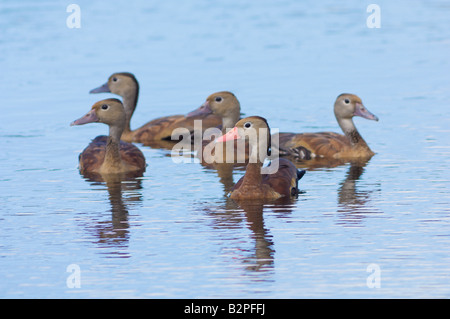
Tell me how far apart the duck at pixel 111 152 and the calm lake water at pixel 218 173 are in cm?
24

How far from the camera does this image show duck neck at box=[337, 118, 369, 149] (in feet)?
59.1

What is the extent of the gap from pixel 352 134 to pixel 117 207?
17.6 feet

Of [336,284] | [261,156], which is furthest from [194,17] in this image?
[336,284]

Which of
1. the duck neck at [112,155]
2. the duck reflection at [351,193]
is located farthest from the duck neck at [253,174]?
the duck neck at [112,155]

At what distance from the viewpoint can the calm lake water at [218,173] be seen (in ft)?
36.7

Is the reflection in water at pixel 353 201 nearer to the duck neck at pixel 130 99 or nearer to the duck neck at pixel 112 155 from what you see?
the duck neck at pixel 112 155

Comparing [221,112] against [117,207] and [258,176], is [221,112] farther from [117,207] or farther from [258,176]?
[117,207]

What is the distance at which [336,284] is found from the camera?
35.2 feet

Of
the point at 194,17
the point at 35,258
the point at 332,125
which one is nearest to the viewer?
the point at 35,258

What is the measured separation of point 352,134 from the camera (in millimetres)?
18234

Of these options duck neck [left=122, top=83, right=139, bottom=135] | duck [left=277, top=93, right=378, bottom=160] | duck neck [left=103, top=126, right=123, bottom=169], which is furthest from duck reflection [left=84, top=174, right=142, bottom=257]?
duck neck [left=122, top=83, right=139, bottom=135]
